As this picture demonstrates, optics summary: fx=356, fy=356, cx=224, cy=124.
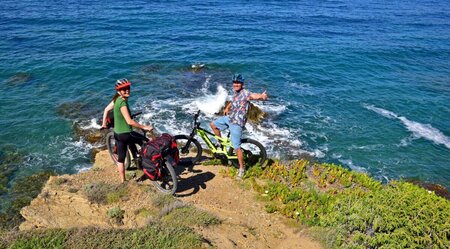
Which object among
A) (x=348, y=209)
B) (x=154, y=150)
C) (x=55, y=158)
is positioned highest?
(x=154, y=150)

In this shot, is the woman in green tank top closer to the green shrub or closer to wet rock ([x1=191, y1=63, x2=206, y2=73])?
the green shrub

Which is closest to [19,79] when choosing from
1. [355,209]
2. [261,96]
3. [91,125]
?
[91,125]

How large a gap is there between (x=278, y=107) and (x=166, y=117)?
6.96 metres

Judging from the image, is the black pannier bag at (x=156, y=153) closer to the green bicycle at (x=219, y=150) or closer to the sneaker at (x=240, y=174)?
the green bicycle at (x=219, y=150)

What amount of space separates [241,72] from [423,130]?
12919mm

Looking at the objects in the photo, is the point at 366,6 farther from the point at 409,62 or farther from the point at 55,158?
the point at 55,158

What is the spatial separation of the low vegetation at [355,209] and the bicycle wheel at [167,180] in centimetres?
238

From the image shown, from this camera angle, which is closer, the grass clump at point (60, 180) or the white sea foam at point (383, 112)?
the grass clump at point (60, 180)

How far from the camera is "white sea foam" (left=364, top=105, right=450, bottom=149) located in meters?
19.8

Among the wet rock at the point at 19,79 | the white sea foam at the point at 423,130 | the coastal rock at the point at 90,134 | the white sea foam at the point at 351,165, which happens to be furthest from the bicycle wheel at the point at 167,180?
the wet rock at the point at 19,79

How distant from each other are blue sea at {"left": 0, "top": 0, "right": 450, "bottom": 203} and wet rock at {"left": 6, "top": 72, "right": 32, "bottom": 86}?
6 centimetres

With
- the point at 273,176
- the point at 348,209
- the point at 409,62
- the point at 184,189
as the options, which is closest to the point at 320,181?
the point at 273,176

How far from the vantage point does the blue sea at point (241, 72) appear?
17875 mm

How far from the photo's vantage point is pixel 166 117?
19.7m
